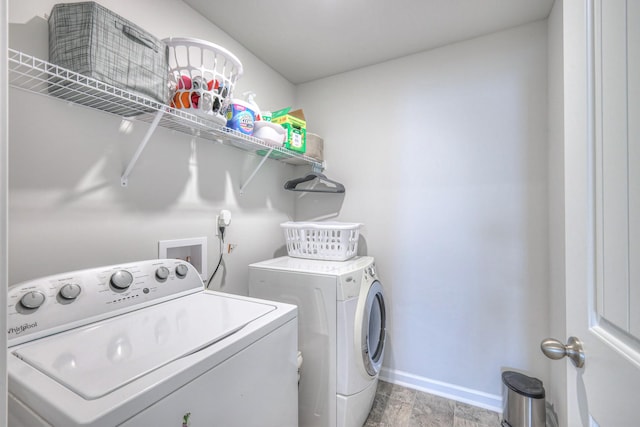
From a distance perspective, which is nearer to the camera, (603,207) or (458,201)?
(603,207)

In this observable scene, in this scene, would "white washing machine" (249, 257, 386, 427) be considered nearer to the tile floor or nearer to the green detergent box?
the tile floor

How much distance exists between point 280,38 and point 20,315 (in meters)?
1.97

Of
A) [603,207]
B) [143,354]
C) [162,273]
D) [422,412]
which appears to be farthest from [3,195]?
[422,412]

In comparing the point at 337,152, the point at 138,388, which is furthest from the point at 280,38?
the point at 138,388

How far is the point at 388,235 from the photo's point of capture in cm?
221

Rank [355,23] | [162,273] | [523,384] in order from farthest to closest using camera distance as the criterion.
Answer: [355,23], [523,384], [162,273]

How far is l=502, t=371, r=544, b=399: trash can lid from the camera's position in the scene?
1.58 meters

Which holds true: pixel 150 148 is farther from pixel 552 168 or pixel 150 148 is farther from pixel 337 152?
pixel 552 168

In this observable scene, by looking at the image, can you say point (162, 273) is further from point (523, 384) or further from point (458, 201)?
point (523, 384)

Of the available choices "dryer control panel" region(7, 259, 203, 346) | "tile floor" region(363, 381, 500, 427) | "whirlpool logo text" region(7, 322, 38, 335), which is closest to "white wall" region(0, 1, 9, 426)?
"dryer control panel" region(7, 259, 203, 346)

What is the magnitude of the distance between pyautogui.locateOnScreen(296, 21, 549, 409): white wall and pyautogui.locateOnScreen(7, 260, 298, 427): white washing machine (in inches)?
52.1

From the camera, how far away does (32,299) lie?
827mm

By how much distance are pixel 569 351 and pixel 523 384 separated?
55.1 inches

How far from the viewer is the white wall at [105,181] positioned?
38.9 inches
